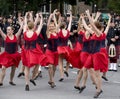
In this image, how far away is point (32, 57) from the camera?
1188 cm

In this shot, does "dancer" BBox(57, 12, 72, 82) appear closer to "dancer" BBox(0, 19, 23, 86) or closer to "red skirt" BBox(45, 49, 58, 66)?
"red skirt" BBox(45, 49, 58, 66)

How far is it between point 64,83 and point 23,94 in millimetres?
2229

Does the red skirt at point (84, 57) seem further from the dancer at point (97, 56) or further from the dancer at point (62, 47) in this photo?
the dancer at point (62, 47)

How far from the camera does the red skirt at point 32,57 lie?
11.8 metres

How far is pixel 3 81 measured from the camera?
13.3 meters

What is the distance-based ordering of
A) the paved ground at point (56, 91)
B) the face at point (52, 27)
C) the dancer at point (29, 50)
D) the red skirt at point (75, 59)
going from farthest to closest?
the face at point (52, 27)
the red skirt at point (75, 59)
the dancer at point (29, 50)
the paved ground at point (56, 91)

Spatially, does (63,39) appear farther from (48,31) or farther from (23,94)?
(23,94)

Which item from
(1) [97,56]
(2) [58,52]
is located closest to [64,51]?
Answer: (2) [58,52]

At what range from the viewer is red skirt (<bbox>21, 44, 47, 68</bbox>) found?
11797 millimetres

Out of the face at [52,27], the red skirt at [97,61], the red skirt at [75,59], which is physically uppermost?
the face at [52,27]

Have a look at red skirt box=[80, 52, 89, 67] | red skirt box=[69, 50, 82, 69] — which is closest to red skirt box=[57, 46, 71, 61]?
red skirt box=[69, 50, 82, 69]

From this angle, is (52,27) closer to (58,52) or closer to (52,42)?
(52,42)

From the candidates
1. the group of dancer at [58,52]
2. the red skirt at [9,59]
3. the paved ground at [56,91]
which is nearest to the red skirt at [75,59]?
the group of dancer at [58,52]

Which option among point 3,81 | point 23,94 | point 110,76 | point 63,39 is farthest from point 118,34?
point 23,94
